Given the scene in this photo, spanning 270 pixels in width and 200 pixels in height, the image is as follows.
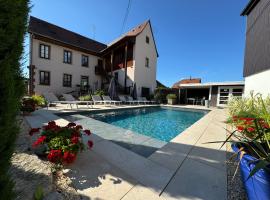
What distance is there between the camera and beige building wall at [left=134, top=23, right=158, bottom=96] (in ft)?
53.8

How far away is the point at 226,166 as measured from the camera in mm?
2525

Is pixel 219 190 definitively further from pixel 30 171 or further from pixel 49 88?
pixel 49 88

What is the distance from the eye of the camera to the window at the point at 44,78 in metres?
13.6

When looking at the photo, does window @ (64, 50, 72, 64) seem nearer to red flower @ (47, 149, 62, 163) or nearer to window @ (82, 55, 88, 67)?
window @ (82, 55, 88, 67)

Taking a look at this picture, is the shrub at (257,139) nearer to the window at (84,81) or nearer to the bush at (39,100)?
the bush at (39,100)

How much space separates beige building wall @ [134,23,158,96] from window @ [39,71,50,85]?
9260 millimetres

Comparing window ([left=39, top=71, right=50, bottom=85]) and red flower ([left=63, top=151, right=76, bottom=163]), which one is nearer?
red flower ([left=63, top=151, right=76, bottom=163])

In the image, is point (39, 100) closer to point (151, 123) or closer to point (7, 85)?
point (151, 123)

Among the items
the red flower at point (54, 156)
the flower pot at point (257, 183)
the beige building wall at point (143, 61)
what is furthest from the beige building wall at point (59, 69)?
the flower pot at point (257, 183)

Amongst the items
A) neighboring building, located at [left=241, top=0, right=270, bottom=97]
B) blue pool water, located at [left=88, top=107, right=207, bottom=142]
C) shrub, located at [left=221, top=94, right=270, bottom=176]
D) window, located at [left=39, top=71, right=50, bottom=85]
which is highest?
neighboring building, located at [left=241, top=0, right=270, bottom=97]

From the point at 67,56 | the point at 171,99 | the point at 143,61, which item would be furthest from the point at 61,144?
the point at 143,61

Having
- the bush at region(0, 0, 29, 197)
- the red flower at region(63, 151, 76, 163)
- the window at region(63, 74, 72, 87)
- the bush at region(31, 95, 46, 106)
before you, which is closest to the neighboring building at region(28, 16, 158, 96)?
the window at region(63, 74, 72, 87)

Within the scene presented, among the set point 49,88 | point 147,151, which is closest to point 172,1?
point 147,151

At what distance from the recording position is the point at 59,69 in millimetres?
14828
